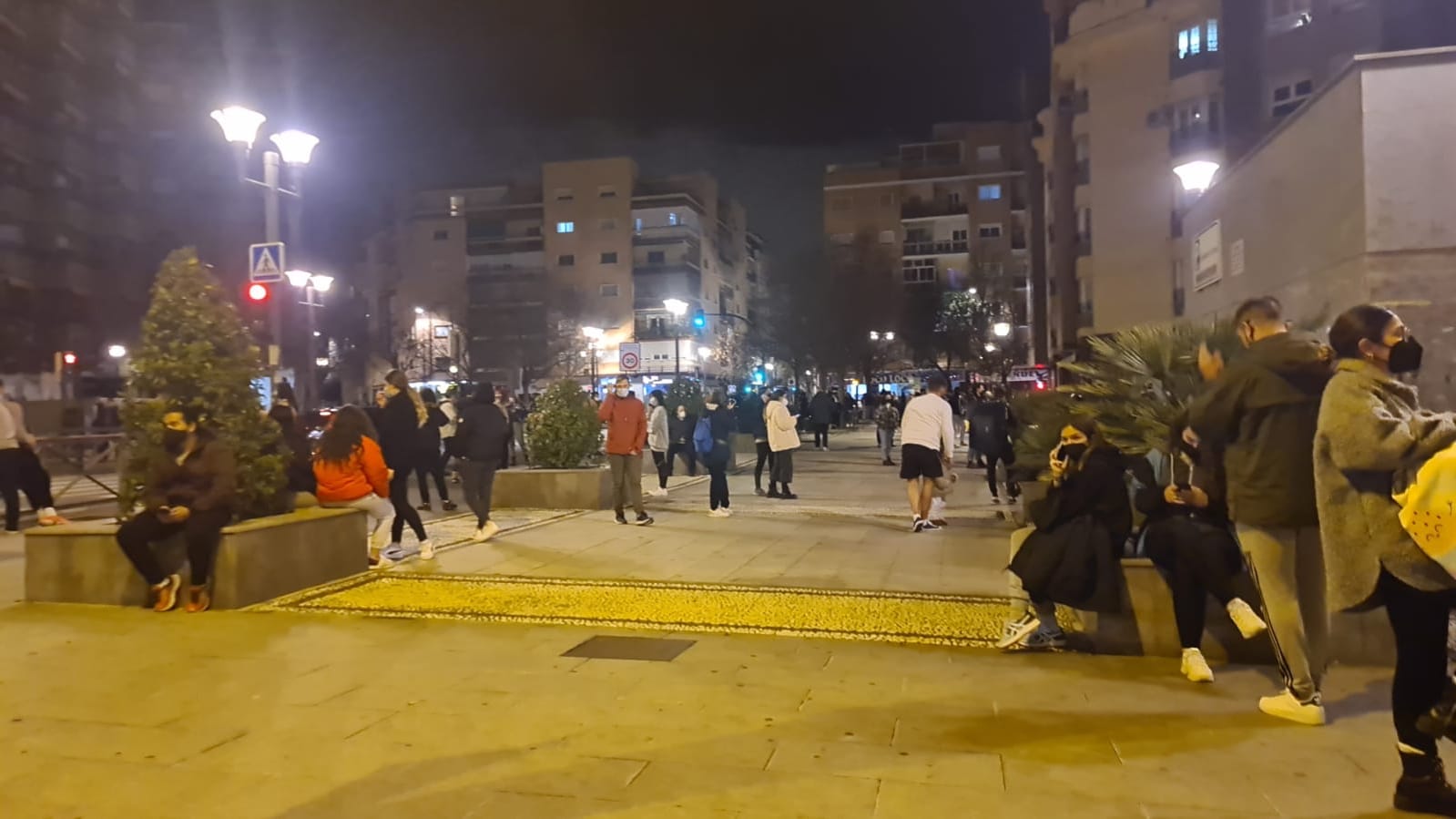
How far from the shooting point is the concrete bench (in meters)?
7.34

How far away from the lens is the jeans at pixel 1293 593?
15.0 feet

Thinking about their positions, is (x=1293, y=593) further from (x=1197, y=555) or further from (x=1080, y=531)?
(x=1080, y=531)

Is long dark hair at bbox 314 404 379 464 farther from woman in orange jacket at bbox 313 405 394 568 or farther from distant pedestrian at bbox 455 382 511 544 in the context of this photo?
distant pedestrian at bbox 455 382 511 544

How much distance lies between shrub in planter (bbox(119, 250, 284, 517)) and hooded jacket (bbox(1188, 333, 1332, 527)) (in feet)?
22.3

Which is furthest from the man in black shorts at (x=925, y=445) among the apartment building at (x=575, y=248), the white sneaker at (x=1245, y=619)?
the apartment building at (x=575, y=248)

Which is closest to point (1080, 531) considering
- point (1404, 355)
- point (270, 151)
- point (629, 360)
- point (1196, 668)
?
point (1196, 668)

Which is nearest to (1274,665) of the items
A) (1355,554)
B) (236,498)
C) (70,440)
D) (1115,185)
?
(1355,554)

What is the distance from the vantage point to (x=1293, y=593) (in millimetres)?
4574

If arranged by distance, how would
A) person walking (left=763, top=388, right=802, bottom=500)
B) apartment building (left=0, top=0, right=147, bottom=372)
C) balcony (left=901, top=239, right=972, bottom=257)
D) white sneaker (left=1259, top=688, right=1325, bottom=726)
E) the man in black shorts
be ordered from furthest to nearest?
balcony (left=901, top=239, right=972, bottom=257) → apartment building (left=0, top=0, right=147, bottom=372) → person walking (left=763, top=388, right=802, bottom=500) → the man in black shorts → white sneaker (left=1259, top=688, right=1325, bottom=726)

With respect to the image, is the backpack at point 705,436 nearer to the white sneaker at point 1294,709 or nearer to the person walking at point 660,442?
the person walking at point 660,442

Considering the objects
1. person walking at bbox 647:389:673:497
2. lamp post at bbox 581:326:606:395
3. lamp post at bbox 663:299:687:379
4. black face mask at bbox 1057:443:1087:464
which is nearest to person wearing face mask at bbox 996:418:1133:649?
black face mask at bbox 1057:443:1087:464

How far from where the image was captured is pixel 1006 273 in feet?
205

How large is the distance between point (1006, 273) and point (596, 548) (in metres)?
56.5

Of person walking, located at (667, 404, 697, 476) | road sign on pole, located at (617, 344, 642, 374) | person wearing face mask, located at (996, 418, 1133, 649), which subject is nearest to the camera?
person wearing face mask, located at (996, 418, 1133, 649)
